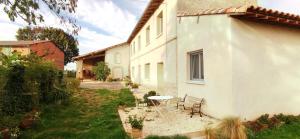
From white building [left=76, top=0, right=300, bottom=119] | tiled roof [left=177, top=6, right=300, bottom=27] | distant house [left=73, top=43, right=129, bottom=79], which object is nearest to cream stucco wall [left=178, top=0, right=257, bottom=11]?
white building [left=76, top=0, right=300, bottom=119]

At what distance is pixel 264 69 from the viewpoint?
24.3 ft

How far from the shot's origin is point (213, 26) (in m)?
7.89

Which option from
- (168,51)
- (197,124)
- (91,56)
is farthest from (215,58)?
(91,56)

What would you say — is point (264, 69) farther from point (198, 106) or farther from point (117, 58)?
point (117, 58)

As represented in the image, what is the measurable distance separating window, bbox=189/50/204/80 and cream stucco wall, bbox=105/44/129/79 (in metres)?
21.7

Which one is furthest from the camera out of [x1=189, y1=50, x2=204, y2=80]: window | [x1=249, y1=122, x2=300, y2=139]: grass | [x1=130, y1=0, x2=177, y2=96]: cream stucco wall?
[x1=130, y1=0, x2=177, y2=96]: cream stucco wall

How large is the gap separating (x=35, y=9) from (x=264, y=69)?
6.36 metres

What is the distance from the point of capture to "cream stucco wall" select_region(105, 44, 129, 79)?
1215 inches

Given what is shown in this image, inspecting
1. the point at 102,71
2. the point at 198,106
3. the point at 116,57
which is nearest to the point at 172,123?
Result: the point at 198,106

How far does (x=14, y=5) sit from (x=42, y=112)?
5.68 metres

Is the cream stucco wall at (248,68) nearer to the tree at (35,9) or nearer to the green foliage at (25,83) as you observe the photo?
the tree at (35,9)

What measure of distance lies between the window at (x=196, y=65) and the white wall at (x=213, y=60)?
0.27 metres

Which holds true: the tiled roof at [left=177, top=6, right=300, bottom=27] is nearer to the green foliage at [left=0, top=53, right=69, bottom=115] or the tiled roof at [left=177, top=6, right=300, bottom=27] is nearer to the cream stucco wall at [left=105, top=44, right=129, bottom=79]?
the green foliage at [left=0, top=53, right=69, bottom=115]

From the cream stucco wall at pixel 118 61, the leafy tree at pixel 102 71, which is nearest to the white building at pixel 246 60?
the leafy tree at pixel 102 71
